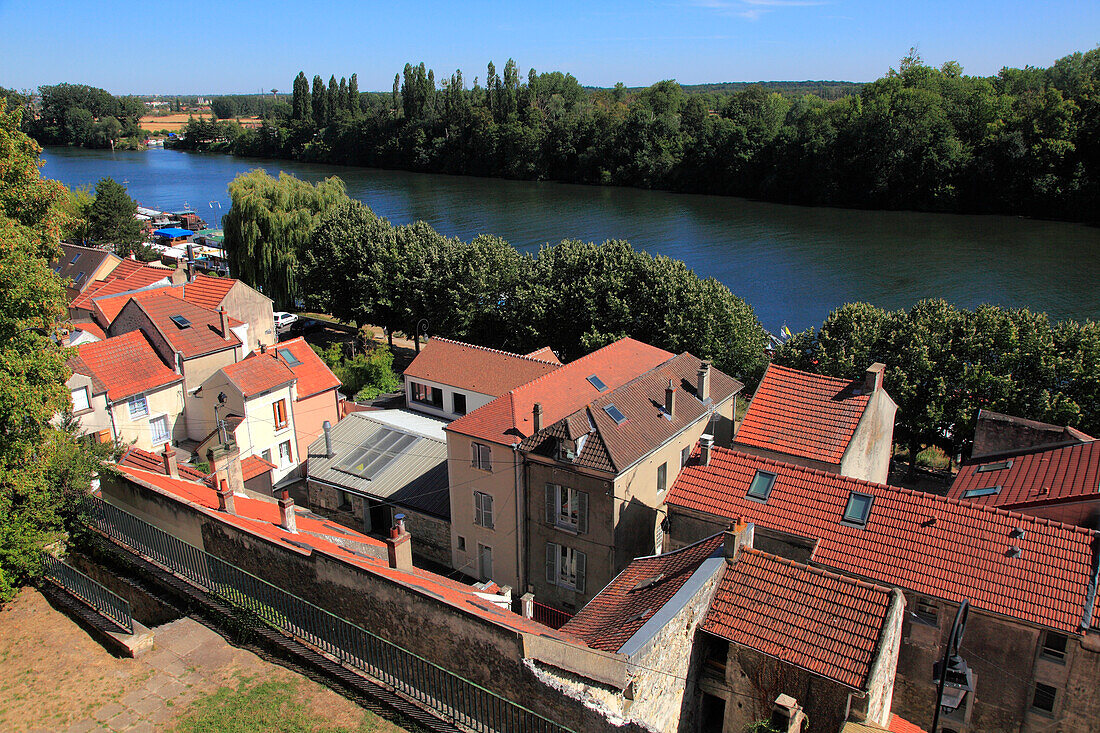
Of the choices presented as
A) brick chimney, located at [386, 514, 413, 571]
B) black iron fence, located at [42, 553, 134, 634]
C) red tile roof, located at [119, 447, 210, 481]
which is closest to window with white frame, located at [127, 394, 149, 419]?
red tile roof, located at [119, 447, 210, 481]

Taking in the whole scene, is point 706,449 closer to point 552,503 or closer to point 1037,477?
point 552,503

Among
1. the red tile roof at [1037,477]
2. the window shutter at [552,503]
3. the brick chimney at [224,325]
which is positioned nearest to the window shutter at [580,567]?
the window shutter at [552,503]

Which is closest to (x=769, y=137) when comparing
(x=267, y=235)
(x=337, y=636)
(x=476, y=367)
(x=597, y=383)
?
(x=267, y=235)

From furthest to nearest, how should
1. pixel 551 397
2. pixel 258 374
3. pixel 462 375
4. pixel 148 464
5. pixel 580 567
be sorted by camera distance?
pixel 462 375
pixel 258 374
pixel 551 397
pixel 580 567
pixel 148 464

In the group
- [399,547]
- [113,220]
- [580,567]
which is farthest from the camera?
[113,220]

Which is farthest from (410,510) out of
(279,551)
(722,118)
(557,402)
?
(722,118)

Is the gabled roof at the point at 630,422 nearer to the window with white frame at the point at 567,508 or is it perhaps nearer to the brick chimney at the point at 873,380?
the window with white frame at the point at 567,508

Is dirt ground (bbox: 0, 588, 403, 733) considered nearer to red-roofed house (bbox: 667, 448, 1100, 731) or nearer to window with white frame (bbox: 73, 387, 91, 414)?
red-roofed house (bbox: 667, 448, 1100, 731)
